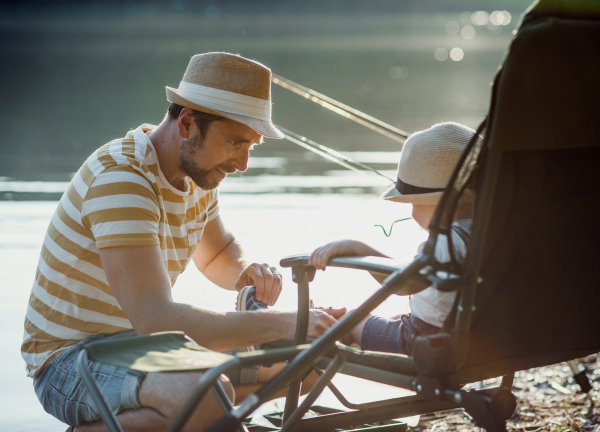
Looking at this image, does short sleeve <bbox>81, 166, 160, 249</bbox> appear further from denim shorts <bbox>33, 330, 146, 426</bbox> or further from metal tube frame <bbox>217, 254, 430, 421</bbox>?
metal tube frame <bbox>217, 254, 430, 421</bbox>

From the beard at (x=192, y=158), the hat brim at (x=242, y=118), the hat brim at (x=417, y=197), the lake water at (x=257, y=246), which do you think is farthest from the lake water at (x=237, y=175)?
the beard at (x=192, y=158)

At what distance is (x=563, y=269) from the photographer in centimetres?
190

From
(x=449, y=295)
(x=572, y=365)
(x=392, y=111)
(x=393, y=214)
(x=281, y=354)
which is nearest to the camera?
(x=281, y=354)

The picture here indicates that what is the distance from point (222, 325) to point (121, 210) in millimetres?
413

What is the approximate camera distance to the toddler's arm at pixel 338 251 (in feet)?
6.57

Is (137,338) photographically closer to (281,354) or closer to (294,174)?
(281,354)

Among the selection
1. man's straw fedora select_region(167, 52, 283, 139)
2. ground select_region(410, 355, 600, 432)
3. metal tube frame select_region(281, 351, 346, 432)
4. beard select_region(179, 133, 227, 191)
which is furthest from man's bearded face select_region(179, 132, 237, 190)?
ground select_region(410, 355, 600, 432)

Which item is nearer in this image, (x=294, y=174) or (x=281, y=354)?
(x=281, y=354)

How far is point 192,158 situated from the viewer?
7.92 feet

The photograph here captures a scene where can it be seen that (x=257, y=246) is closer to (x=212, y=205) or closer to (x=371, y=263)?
(x=212, y=205)

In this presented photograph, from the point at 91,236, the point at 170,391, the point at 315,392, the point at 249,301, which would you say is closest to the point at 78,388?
the point at 170,391

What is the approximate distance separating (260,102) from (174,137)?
29 cm

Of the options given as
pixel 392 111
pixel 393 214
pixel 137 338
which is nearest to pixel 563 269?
pixel 137 338

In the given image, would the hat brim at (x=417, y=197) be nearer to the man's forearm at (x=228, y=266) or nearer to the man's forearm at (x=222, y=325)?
the man's forearm at (x=222, y=325)
